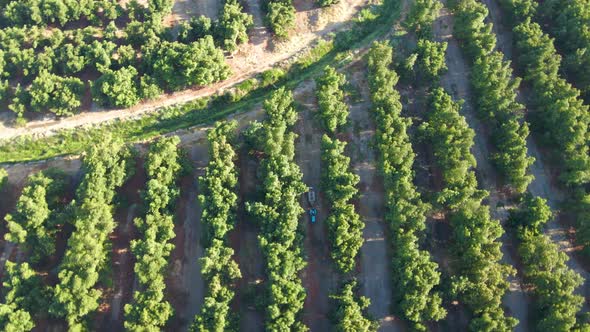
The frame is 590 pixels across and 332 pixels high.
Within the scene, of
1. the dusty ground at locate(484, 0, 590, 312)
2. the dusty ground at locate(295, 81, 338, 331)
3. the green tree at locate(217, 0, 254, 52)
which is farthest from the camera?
the green tree at locate(217, 0, 254, 52)

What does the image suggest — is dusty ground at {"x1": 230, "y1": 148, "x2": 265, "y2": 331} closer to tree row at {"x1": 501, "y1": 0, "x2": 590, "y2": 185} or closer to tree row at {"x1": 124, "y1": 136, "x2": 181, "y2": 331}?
tree row at {"x1": 124, "y1": 136, "x2": 181, "y2": 331}

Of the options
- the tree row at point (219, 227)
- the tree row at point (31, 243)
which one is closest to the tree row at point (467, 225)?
the tree row at point (219, 227)

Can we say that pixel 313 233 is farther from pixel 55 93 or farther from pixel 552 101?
pixel 55 93

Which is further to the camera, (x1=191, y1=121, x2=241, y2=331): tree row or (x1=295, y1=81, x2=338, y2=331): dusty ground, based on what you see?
(x1=295, y1=81, x2=338, y2=331): dusty ground

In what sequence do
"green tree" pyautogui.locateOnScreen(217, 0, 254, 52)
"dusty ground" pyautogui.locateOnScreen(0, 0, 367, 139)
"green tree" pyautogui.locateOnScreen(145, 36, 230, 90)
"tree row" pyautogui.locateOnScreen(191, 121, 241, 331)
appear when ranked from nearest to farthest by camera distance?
"tree row" pyautogui.locateOnScreen(191, 121, 241, 331), "green tree" pyautogui.locateOnScreen(145, 36, 230, 90), "dusty ground" pyautogui.locateOnScreen(0, 0, 367, 139), "green tree" pyautogui.locateOnScreen(217, 0, 254, 52)

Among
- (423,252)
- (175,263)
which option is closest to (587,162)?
(423,252)

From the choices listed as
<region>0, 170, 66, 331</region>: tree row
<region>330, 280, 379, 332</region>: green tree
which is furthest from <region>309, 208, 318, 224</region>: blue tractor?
<region>0, 170, 66, 331</region>: tree row
